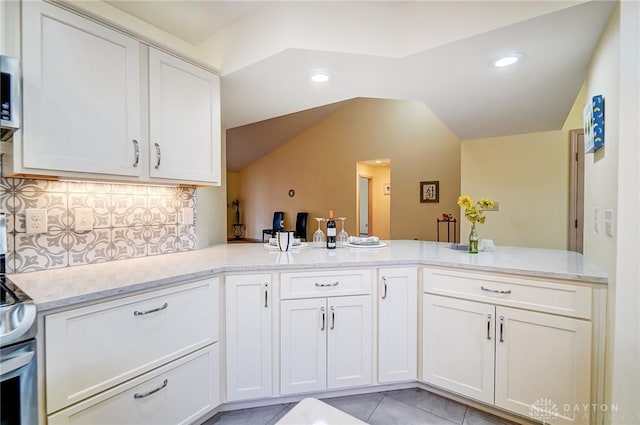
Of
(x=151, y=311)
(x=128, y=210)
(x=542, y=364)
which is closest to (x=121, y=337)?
(x=151, y=311)

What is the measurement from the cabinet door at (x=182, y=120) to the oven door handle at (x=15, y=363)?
965mm

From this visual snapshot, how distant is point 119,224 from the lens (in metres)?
1.78

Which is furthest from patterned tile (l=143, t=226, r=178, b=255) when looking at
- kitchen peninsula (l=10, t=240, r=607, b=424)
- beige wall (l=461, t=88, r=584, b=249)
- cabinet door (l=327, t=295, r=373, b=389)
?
beige wall (l=461, t=88, r=584, b=249)

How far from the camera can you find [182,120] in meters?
1.75

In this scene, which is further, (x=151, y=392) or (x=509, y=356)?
(x=509, y=356)

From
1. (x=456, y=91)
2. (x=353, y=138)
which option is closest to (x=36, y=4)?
(x=456, y=91)

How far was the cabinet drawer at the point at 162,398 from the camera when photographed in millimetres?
1147

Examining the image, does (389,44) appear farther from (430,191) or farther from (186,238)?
(430,191)

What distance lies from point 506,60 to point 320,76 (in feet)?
3.52

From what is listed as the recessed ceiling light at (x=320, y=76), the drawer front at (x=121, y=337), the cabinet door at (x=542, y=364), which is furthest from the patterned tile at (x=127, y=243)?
the cabinet door at (x=542, y=364)

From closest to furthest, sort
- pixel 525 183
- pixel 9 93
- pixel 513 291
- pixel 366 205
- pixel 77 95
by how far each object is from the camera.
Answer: pixel 9 93
pixel 77 95
pixel 513 291
pixel 525 183
pixel 366 205

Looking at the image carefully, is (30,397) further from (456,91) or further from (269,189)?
(269,189)

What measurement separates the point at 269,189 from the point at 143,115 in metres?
6.72

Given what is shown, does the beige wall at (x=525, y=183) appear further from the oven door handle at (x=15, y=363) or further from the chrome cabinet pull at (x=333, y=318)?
the oven door handle at (x=15, y=363)
